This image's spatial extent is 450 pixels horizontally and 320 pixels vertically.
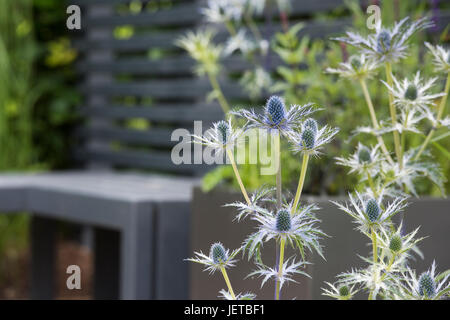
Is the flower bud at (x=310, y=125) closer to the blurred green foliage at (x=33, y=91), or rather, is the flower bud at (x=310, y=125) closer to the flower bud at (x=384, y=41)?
the flower bud at (x=384, y=41)

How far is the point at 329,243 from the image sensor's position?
2.62ft

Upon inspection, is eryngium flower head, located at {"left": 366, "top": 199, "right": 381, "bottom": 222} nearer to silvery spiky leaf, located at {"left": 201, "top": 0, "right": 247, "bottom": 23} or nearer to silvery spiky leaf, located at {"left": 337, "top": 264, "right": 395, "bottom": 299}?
silvery spiky leaf, located at {"left": 337, "top": 264, "right": 395, "bottom": 299}

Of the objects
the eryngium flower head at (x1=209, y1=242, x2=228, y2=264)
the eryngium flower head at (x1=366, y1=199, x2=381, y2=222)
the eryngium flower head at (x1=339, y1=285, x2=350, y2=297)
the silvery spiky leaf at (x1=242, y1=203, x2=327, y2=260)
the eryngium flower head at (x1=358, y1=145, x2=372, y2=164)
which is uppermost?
the eryngium flower head at (x1=358, y1=145, x2=372, y2=164)

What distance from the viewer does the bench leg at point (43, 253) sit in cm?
248

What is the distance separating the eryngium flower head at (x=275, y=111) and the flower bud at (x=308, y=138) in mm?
23

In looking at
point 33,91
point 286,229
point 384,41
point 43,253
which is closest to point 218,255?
point 286,229

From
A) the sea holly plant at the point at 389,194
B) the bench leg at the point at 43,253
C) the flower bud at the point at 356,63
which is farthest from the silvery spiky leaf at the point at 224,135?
the bench leg at the point at 43,253

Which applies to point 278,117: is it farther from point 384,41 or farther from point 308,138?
point 384,41

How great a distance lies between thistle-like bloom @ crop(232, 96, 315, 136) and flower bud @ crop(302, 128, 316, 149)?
0.04ft

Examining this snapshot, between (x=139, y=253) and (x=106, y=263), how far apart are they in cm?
79

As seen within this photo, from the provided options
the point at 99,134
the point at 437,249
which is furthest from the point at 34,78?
the point at 437,249

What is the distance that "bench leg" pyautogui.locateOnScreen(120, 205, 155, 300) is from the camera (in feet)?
5.14

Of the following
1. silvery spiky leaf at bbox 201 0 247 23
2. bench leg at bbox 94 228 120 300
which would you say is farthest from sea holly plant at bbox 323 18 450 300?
bench leg at bbox 94 228 120 300
